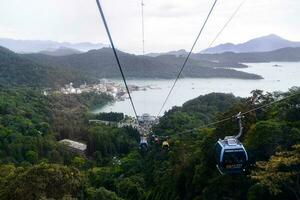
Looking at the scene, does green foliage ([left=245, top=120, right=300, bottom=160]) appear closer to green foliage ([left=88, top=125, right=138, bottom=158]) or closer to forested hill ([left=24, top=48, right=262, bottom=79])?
green foliage ([left=88, top=125, right=138, bottom=158])

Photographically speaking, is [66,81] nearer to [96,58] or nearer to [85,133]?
[96,58]

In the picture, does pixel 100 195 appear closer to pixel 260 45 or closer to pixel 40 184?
pixel 40 184

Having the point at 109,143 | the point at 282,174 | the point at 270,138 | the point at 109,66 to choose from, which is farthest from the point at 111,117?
→ the point at 109,66

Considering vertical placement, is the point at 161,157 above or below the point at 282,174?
below

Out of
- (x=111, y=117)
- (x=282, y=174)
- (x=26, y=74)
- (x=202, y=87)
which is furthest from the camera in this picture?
(x=202, y=87)

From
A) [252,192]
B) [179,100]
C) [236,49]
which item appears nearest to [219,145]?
[252,192]

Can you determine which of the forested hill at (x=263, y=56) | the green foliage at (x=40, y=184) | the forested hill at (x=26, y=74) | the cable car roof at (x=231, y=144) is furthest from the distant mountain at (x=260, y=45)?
the cable car roof at (x=231, y=144)
